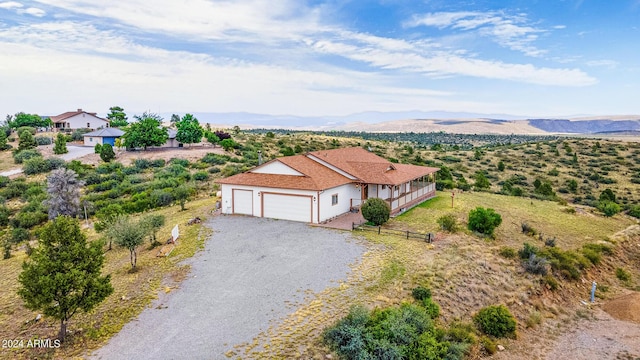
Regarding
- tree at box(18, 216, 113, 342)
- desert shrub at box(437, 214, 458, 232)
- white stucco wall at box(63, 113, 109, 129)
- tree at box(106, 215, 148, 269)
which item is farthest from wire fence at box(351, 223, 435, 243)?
white stucco wall at box(63, 113, 109, 129)

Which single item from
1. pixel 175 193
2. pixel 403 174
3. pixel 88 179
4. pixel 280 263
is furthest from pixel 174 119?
pixel 280 263

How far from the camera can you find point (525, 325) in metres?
16.0

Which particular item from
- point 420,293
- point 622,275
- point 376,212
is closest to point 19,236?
point 376,212

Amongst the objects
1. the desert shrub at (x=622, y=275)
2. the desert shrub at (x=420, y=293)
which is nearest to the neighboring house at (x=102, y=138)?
the desert shrub at (x=420, y=293)

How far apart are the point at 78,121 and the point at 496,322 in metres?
90.9

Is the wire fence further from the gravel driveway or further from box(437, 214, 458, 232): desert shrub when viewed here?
box(437, 214, 458, 232): desert shrub

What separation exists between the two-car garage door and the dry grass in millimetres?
4033

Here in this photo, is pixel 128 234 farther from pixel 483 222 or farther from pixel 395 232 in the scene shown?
pixel 483 222

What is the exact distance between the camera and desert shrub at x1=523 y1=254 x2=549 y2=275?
19328 millimetres

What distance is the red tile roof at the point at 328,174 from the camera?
25.7m

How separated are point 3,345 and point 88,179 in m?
32.2

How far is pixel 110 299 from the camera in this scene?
49.5ft

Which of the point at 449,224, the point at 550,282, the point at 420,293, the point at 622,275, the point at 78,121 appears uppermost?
the point at 78,121

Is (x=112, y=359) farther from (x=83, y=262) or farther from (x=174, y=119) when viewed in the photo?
(x=174, y=119)
